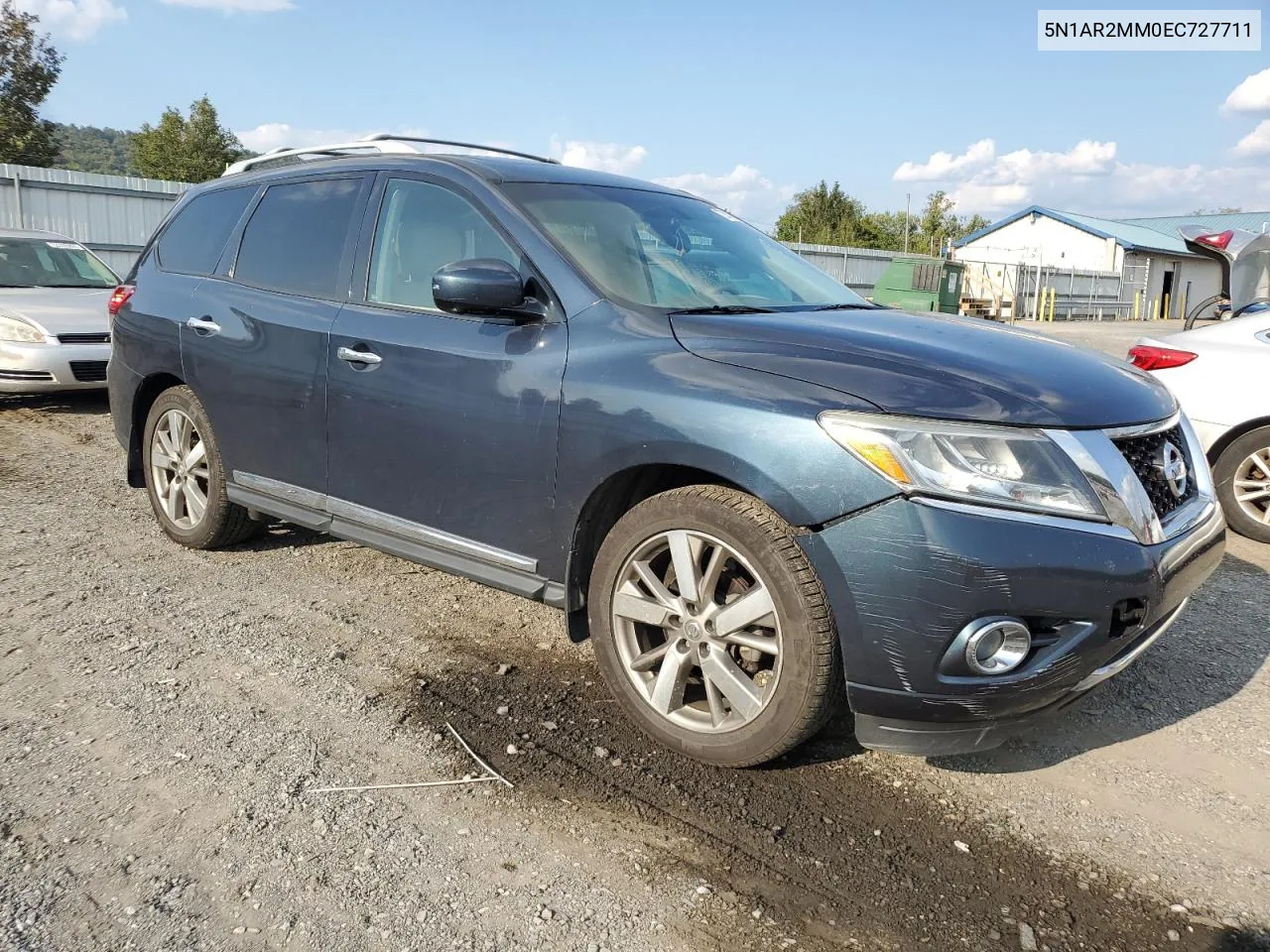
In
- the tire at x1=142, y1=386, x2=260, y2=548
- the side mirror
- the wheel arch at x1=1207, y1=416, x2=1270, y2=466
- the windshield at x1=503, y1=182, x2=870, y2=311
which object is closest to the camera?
the side mirror

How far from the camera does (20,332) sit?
8.48m

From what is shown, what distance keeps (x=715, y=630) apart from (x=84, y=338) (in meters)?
8.04

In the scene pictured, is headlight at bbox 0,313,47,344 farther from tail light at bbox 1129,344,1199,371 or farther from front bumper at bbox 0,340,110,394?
tail light at bbox 1129,344,1199,371

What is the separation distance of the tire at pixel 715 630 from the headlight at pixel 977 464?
35 centimetres

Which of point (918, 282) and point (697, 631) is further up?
point (918, 282)

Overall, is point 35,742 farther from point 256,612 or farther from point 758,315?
point 758,315

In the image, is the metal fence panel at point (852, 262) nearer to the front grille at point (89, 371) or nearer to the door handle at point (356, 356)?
the front grille at point (89, 371)

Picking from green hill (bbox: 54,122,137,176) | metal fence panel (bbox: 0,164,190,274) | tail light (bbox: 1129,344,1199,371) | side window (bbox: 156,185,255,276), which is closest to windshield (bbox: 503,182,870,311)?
side window (bbox: 156,185,255,276)

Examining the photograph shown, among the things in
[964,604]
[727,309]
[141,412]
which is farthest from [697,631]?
[141,412]

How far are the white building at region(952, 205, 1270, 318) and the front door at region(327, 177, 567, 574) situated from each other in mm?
35514

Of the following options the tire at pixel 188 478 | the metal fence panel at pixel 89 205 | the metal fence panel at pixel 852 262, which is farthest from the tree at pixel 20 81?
the tire at pixel 188 478

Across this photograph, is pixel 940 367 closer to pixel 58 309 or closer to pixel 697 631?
pixel 697 631

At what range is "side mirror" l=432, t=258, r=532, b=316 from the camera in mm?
3064

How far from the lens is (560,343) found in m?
3.11
